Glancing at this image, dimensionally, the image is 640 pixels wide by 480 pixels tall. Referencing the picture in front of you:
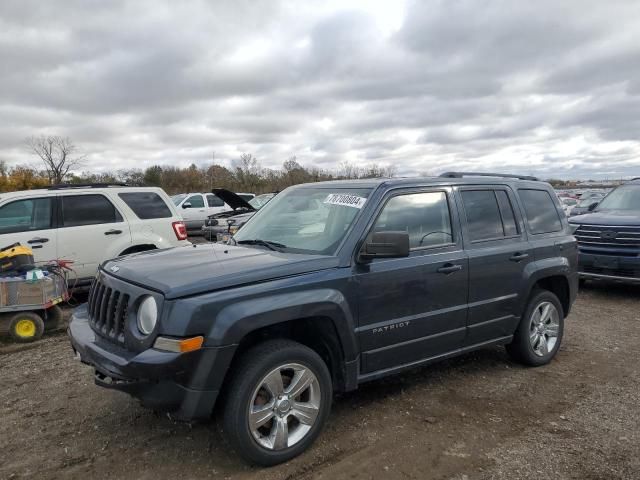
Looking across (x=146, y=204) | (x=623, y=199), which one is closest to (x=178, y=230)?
(x=146, y=204)

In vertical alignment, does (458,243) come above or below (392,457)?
above

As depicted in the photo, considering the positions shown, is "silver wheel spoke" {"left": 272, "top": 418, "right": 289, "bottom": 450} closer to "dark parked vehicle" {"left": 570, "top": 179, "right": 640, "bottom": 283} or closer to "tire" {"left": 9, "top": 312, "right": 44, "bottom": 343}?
"tire" {"left": 9, "top": 312, "right": 44, "bottom": 343}

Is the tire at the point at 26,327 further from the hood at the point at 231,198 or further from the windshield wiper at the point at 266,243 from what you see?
the windshield wiper at the point at 266,243

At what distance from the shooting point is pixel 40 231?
7.62 m

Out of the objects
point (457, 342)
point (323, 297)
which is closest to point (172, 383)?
point (323, 297)

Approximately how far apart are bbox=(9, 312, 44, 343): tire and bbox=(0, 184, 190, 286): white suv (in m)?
1.54

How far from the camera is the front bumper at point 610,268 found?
805 cm

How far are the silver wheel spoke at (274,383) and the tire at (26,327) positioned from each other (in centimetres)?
433

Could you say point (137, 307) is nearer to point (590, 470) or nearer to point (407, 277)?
point (407, 277)

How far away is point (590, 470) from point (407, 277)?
1723 mm

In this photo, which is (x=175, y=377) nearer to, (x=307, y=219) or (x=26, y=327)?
(x=307, y=219)

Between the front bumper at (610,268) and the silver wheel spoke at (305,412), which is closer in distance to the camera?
the silver wheel spoke at (305,412)

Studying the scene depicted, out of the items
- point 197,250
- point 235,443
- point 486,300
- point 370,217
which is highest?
point 370,217

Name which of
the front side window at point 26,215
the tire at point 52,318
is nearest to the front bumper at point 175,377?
the tire at point 52,318
